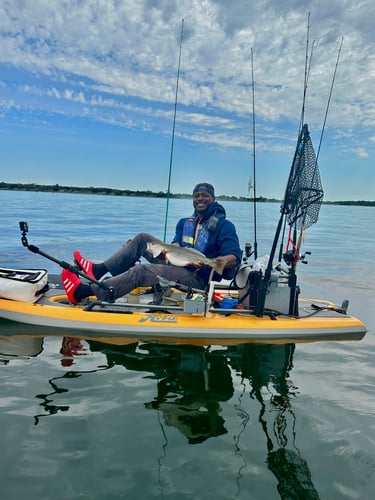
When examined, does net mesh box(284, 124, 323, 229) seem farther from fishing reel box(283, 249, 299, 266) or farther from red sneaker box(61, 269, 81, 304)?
red sneaker box(61, 269, 81, 304)

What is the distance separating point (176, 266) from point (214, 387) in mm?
2199

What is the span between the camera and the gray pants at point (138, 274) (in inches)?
232

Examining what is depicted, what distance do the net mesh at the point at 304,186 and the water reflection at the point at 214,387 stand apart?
1906mm

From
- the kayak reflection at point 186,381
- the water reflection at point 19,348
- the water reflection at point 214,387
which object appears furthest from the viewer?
the water reflection at point 19,348

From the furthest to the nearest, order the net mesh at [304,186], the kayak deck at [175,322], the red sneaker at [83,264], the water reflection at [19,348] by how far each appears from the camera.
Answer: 1. the red sneaker at [83,264]
2. the net mesh at [304,186]
3. the kayak deck at [175,322]
4. the water reflection at [19,348]

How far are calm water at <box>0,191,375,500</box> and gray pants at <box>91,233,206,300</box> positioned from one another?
0.94 m

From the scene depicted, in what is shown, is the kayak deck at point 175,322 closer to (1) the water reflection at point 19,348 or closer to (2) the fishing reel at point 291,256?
(1) the water reflection at point 19,348

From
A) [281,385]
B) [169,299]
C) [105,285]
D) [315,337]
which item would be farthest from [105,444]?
[315,337]

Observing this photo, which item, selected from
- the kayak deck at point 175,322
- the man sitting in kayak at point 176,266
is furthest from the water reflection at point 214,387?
the man sitting in kayak at point 176,266

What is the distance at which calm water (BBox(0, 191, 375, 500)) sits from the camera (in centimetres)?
279

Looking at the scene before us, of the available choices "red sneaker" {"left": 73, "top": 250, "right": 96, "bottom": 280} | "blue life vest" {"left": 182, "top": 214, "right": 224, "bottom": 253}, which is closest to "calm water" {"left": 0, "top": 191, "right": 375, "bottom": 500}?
"red sneaker" {"left": 73, "top": 250, "right": 96, "bottom": 280}

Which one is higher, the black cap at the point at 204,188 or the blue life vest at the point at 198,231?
the black cap at the point at 204,188

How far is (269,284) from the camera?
5797 mm

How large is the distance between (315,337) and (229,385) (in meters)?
2.04
